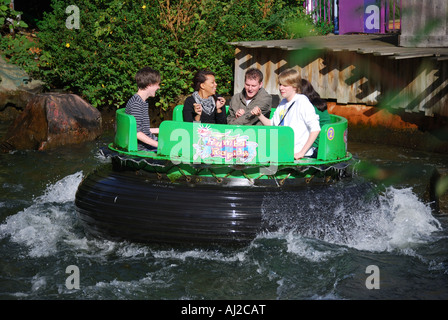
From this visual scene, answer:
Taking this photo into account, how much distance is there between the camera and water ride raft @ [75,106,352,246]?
6262 millimetres

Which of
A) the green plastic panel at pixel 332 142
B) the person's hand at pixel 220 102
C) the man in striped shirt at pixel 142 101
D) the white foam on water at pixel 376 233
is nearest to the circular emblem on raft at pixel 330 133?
the green plastic panel at pixel 332 142

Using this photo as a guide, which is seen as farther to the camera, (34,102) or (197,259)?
(34,102)

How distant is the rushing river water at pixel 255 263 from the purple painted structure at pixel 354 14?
362 inches

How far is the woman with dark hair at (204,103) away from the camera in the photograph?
23.6 ft

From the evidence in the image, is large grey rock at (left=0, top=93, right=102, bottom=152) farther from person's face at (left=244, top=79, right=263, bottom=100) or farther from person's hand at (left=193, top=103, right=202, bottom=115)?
person's face at (left=244, top=79, right=263, bottom=100)

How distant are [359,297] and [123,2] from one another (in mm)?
9462

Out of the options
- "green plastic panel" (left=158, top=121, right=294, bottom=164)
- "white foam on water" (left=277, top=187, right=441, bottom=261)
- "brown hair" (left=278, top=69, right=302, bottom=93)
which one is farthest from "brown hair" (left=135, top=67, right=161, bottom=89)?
"white foam on water" (left=277, top=187, right=441, bottom=261)

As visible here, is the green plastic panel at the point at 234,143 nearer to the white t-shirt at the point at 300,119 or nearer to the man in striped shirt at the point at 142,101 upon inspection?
the white t-shirt at the point at 300,119

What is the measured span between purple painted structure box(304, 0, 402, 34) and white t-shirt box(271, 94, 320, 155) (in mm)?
9948

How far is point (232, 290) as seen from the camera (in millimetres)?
5738

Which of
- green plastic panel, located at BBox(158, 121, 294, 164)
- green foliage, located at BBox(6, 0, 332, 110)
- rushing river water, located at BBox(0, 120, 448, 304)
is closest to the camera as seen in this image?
rushing river water, located at BBox(0, 120, 448, 304)

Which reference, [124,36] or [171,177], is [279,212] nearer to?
[171,177]

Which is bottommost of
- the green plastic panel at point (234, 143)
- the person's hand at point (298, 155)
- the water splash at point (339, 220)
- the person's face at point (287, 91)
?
the water splash at point (339, 220)

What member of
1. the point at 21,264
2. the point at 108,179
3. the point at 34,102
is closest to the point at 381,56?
the point at 34,102
